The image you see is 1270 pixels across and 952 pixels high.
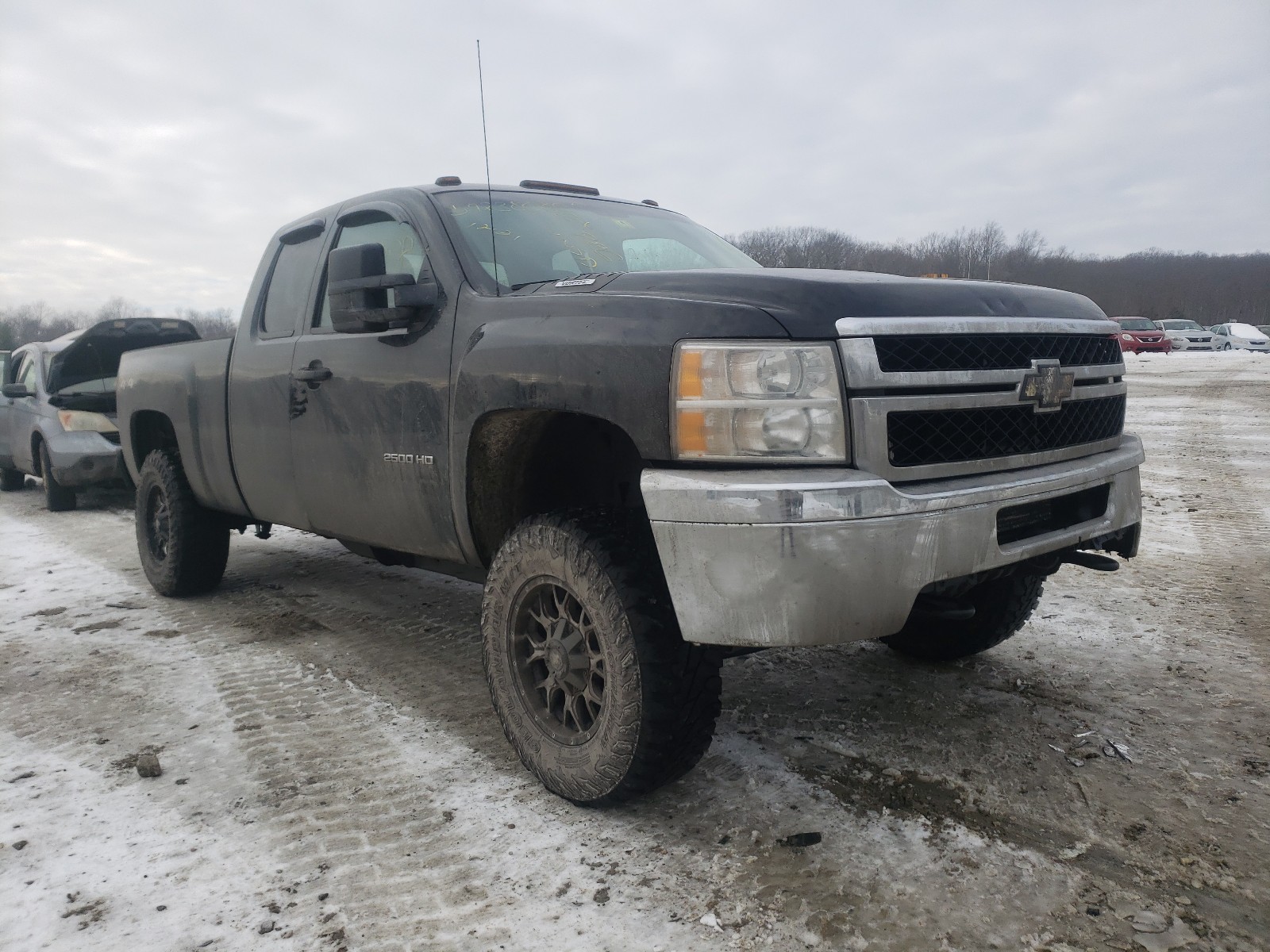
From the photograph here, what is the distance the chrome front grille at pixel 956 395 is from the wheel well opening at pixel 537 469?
0.83 metres

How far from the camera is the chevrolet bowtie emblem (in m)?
2.40

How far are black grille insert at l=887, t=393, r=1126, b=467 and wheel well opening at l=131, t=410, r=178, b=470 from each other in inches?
173

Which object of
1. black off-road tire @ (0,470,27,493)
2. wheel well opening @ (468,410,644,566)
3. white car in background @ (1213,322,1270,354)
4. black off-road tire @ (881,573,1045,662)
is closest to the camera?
wheel well opening @ (468,410,644,566)

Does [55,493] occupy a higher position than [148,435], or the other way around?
→ [148,435]

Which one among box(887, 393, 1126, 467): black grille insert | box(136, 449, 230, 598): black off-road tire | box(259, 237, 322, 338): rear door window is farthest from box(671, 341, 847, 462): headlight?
box(136, 449, 230, 598): black off-road tire

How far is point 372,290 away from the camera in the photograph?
3.00m

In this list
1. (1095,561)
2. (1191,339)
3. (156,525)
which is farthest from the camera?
(1191,339)

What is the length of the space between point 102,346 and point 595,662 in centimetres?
867

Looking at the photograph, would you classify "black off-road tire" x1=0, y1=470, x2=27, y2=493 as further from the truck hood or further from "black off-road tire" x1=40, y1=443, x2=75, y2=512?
the truck hood

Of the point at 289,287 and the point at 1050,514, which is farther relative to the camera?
the point at 289,287

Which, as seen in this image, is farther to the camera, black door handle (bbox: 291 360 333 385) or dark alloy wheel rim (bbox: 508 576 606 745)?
black door handle (bbox: 291 360 333 385)

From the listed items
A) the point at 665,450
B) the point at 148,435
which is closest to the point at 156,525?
the point at 148,435

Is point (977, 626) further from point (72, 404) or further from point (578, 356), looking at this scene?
Result: point (72, 404)

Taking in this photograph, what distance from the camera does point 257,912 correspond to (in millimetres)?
2064
